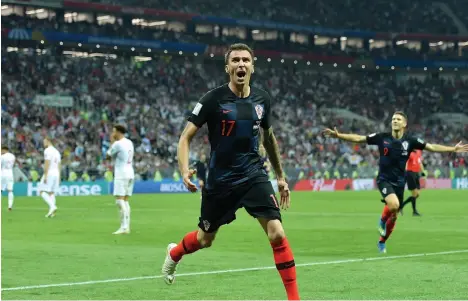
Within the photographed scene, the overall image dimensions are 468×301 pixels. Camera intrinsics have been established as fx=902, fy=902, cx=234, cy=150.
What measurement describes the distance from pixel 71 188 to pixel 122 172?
1011 inches

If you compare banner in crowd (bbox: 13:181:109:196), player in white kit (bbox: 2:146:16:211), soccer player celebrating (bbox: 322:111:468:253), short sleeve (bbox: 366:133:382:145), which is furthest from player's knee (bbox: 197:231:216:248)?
banner in crowd (bbox: 13:181:109:196)

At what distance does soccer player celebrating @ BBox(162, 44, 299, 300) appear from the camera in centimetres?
891

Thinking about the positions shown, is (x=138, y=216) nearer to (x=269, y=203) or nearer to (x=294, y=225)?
(x=294, y=225)

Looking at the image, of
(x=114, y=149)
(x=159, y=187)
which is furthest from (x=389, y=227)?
(x=159, y=187)

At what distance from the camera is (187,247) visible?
1002cm

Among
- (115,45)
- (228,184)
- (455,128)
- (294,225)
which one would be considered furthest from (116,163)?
(455,128)

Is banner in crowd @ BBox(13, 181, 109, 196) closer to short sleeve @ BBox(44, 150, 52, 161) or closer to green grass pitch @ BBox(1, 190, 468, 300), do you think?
short sleeve @ BBox(44, 150, 52, 161)

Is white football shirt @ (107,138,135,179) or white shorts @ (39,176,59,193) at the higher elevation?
white football shirt @ (107,138,135,179)

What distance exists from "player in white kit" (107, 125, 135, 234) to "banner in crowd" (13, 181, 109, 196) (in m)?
24.5

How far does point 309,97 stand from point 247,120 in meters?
66.5

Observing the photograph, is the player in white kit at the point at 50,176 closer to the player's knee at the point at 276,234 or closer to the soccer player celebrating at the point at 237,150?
the soccer player celebrating at the point at 237,150

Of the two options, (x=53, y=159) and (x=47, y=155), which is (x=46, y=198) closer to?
(x=53, y=159)

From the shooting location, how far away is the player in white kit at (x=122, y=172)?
20172mm

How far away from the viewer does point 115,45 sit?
67.9 m
